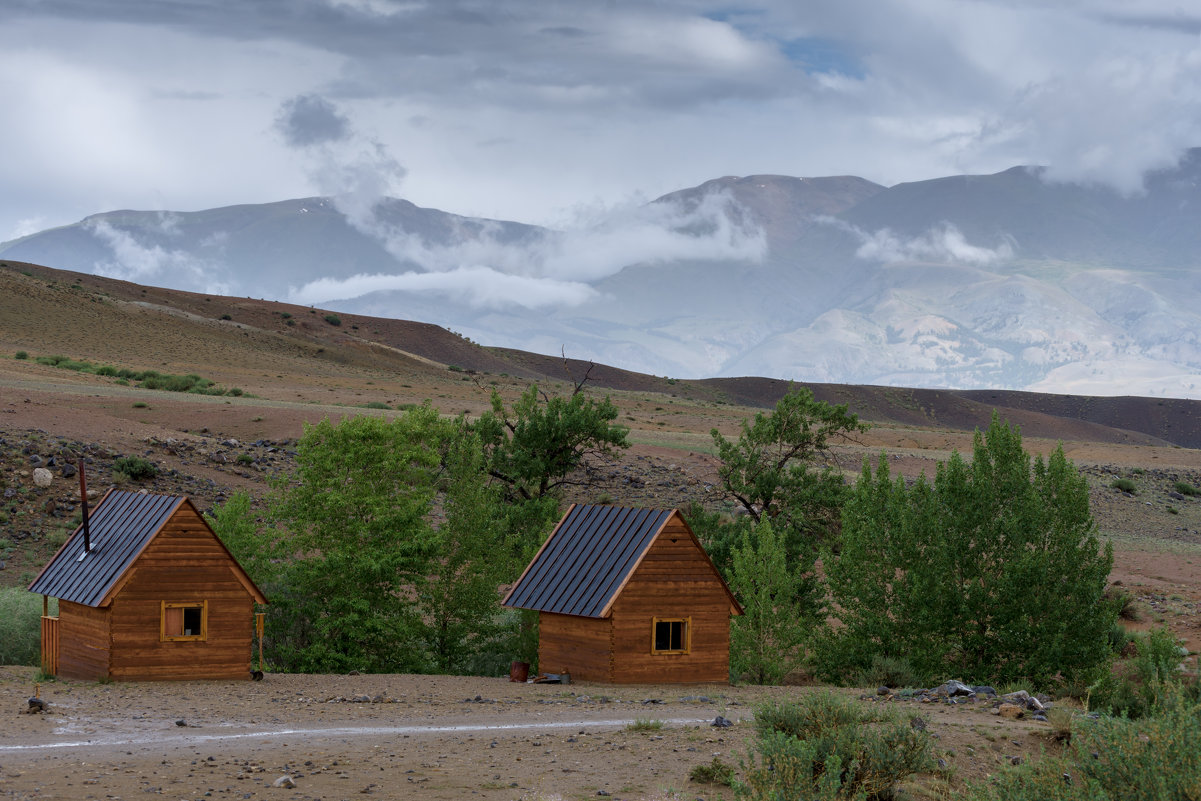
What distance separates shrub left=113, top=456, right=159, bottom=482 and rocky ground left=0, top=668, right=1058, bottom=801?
23275 millimetres

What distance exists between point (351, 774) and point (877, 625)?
17.7 meters

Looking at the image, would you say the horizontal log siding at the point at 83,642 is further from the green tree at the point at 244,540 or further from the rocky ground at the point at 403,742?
the green tree at the point at 244,540

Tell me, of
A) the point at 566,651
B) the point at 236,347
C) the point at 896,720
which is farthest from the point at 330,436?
the point at 236,347

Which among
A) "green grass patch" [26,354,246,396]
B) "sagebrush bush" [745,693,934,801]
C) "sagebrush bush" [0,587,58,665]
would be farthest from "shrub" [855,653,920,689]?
"green grass patch" [26,354,246,396]

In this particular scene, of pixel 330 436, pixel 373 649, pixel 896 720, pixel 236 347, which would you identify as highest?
pixel 236 347

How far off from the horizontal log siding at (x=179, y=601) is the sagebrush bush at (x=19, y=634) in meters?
6.74

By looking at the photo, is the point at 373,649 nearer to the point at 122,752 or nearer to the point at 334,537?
the point at 334,537

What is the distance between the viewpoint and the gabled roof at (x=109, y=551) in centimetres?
2453

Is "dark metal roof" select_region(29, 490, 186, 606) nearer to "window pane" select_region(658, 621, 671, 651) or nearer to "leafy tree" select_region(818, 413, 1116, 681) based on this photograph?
"window pane" select_region(658, 621, 671, 651)

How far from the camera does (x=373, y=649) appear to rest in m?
32.1

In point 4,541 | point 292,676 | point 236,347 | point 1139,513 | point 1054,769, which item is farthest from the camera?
point 236,347

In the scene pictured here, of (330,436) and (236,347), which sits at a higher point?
(236,347)

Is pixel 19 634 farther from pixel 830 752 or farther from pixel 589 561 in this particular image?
pixel 830 752

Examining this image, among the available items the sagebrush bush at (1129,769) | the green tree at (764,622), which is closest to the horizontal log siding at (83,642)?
the green tree at (764,622)
